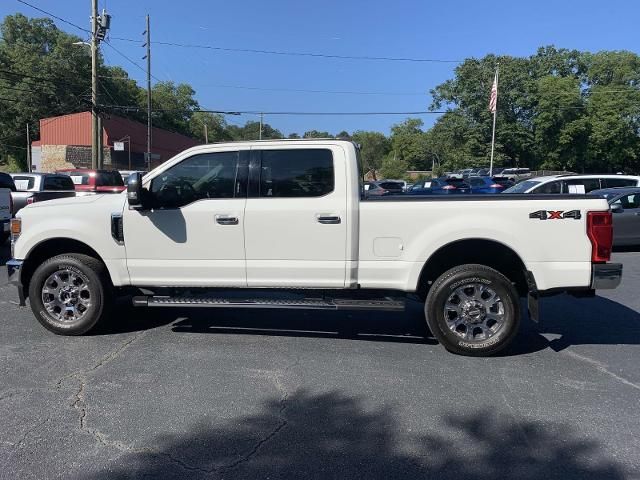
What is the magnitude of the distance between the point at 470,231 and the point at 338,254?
4.14ft

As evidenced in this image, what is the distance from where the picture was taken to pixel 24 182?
14562mm

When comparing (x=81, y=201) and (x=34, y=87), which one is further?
(x=34, y=87)

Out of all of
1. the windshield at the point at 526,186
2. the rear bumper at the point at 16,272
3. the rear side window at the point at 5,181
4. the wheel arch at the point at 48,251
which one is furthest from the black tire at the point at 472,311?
the windshield at the point at 526,186

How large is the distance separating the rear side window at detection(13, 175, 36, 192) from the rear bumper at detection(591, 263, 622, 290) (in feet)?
45.4

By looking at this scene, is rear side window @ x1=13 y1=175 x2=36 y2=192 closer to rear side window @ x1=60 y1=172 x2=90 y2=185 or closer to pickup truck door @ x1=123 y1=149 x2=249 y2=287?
rear side window @ x1=60 y1=172 x2=90 y2=185

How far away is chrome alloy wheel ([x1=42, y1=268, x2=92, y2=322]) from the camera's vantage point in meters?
5.76

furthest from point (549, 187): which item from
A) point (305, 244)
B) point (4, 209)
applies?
point (4, 209)

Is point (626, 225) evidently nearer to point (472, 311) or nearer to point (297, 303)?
point (472, 311)

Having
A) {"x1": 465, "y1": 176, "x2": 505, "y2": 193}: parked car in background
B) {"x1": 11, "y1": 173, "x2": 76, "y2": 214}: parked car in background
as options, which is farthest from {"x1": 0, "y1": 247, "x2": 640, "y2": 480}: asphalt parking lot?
{"x1": 465, "y1": 176, "x2": 505, "y2": 193}: parked car in background

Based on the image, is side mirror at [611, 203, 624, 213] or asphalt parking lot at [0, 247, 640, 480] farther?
side mirror at [611, 203, 624, 213]

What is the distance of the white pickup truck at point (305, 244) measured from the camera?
16.8 ft

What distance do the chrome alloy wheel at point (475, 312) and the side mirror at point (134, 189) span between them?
10.4 feet

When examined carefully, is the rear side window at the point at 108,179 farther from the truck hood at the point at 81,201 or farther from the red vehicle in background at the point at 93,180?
the truck hood at the point at 81,201

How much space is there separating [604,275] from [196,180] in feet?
13.2
